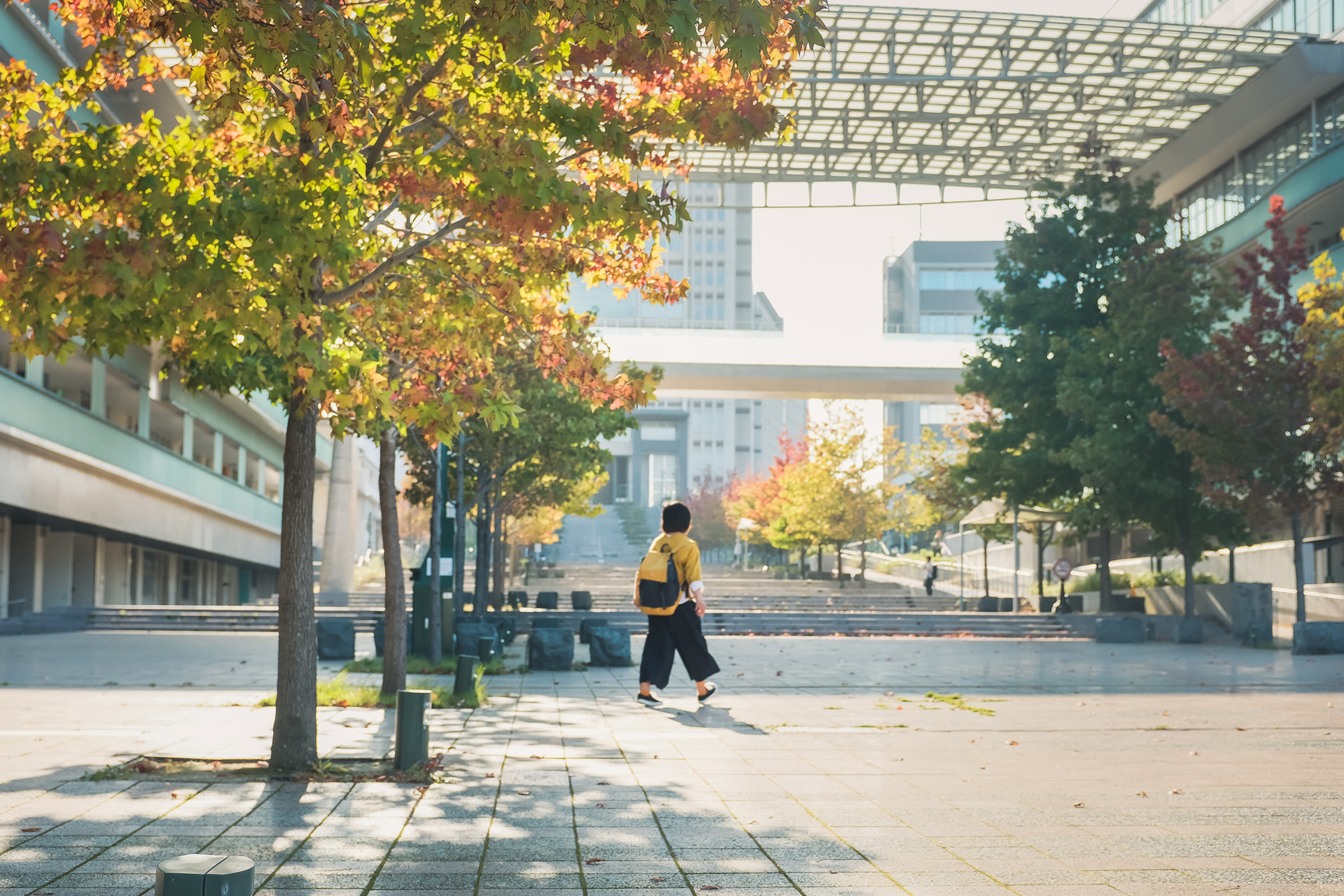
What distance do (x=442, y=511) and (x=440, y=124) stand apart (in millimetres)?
10253

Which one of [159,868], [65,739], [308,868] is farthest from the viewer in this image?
[65,739]

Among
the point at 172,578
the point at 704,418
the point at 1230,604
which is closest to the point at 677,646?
the point at 1230,604

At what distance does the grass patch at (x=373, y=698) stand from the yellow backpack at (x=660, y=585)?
1873mm

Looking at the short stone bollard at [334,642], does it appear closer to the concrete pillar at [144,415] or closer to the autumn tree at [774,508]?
the concrete pillar at [144,415]

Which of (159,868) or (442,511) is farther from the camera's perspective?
(442,511)

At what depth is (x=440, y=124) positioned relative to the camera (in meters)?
8.05

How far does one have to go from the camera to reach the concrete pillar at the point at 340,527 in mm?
45469

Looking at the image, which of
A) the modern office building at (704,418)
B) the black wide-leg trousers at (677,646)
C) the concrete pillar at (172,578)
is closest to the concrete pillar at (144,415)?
the concrete pillar at (172,578)

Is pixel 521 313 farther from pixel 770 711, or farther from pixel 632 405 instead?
pixel 770 711

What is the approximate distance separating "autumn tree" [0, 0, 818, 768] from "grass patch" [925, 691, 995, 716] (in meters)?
4.86

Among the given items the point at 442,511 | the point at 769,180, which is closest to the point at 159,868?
the point at 442,511

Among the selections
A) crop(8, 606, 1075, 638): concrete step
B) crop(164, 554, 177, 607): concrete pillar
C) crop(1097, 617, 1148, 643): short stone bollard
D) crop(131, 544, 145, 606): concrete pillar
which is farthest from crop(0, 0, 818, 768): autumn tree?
crop(164, 554, 177, 607): concrete pillar

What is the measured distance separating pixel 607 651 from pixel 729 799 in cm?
1089

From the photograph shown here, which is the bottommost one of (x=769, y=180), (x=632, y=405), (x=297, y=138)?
(x=632, y=405)
